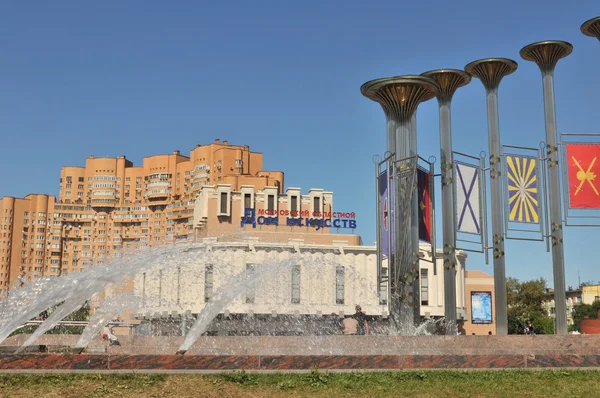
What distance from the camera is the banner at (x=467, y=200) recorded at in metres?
20.5

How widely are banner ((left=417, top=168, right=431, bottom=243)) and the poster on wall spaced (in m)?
38.2

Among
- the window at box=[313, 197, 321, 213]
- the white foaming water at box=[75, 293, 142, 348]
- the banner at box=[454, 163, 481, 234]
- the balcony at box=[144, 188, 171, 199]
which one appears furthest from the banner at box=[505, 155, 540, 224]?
the balcony at box=[144, 188, 171, 199]

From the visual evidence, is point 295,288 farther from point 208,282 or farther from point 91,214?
point 91,214

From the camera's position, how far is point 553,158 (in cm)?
2052

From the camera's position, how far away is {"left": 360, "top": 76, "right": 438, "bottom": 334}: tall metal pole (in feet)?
64.6

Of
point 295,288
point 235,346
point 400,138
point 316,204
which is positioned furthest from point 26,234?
point 235,346

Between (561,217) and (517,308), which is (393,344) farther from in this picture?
(517,308)

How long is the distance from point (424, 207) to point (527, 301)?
150 feet

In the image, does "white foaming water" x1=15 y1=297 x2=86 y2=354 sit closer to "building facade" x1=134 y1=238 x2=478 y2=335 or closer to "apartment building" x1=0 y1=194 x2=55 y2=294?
"building facade" x1=134 y1=238 x2=478 y2=335

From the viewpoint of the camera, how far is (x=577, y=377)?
12.2 m

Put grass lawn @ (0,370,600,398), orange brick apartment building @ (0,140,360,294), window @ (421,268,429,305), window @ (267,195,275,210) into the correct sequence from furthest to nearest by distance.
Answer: orange brick apartment building @ (0,140,360,294)
window @ (267,195,275,210)
window @ (421,268,429,305)
grass lawn @ (0,370,600,398)

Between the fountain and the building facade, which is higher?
the building facade

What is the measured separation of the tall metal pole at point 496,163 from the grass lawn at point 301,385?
8108mm

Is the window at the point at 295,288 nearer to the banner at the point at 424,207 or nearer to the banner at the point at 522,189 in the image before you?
the banner at the point at 424,207
